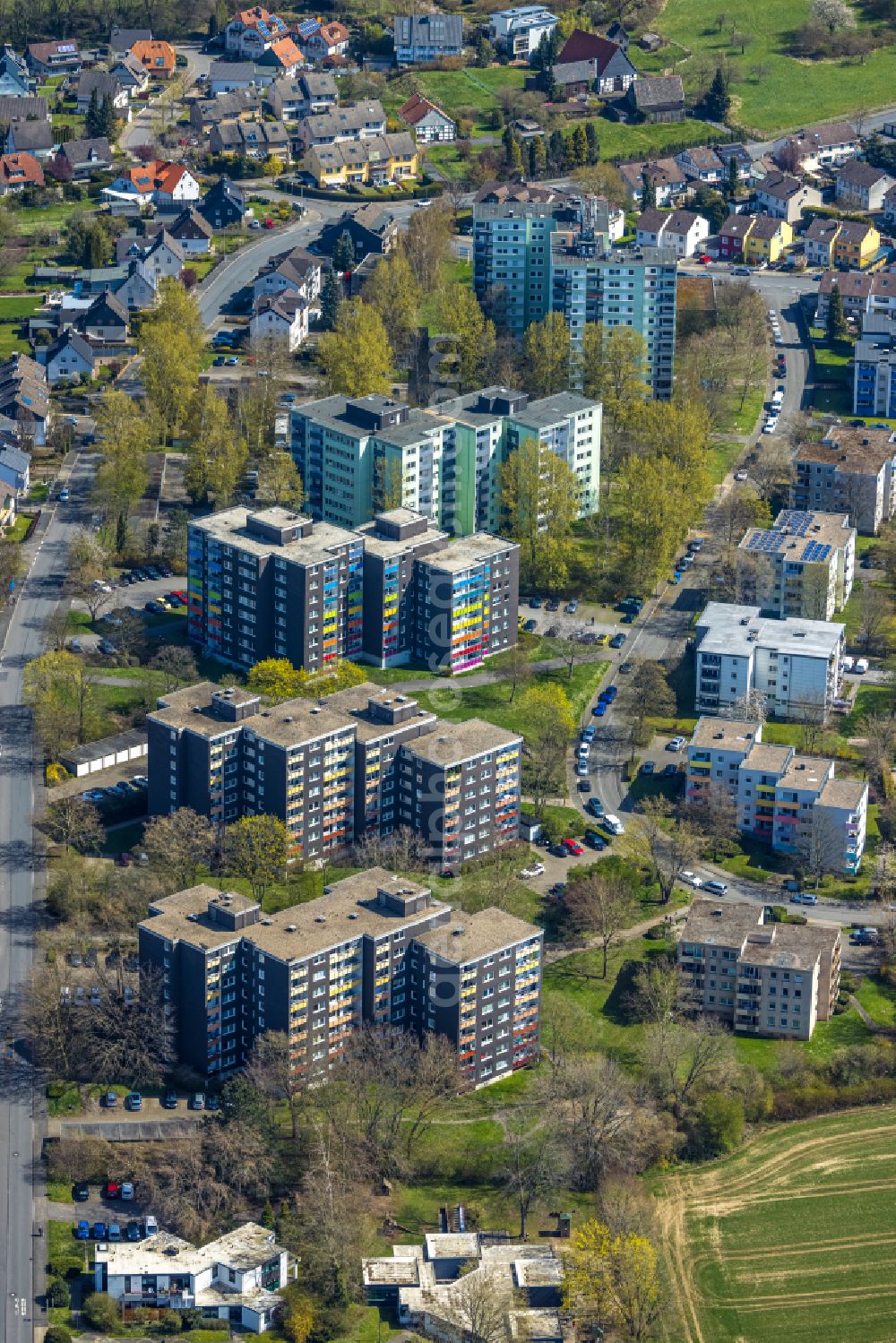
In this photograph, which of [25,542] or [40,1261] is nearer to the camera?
[40,1261]

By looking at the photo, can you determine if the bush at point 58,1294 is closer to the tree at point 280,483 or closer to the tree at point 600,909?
the tree at point 600,909

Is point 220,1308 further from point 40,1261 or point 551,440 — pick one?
point 551,440

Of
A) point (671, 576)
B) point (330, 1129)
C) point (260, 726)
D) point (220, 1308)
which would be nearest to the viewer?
point (220, 1308)

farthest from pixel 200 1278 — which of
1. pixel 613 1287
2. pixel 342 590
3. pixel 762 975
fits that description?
pixel 342 590

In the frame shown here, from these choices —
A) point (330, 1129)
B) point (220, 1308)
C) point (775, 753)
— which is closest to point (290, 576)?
point (775, 753)

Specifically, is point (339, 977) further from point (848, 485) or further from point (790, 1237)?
point (848, 485)
